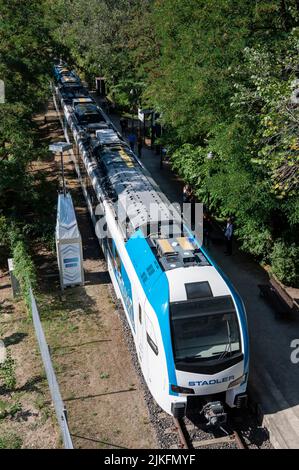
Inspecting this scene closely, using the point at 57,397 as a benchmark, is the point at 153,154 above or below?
above

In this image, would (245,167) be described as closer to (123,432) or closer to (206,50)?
(206,50)

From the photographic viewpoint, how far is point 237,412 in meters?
10.8

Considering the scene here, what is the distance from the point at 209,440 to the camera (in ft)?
32.9

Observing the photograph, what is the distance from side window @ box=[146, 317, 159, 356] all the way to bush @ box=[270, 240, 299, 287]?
21.9 ft

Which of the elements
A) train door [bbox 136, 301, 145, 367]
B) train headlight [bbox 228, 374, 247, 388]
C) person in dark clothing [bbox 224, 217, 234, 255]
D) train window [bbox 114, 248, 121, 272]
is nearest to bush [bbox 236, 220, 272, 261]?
person in dark clothing [bbox 224, 217, 234, 255]

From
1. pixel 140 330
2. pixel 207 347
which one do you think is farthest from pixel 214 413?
pixel 140 330

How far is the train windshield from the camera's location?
31.4ft

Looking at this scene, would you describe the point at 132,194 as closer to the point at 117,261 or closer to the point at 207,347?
the point at 117,261

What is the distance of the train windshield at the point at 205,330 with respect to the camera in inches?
377

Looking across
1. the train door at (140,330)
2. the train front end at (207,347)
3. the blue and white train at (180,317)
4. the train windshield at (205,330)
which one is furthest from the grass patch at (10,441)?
the train windshield at (205,330)

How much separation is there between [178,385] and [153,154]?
21.8 metres

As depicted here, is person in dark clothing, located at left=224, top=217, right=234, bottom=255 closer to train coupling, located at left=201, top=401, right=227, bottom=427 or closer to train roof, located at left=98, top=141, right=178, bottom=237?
train roof, located at left=98, top=141, right=178, bottom=237

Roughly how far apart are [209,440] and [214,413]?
0.79 metres

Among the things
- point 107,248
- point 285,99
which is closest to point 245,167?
point 285,99
